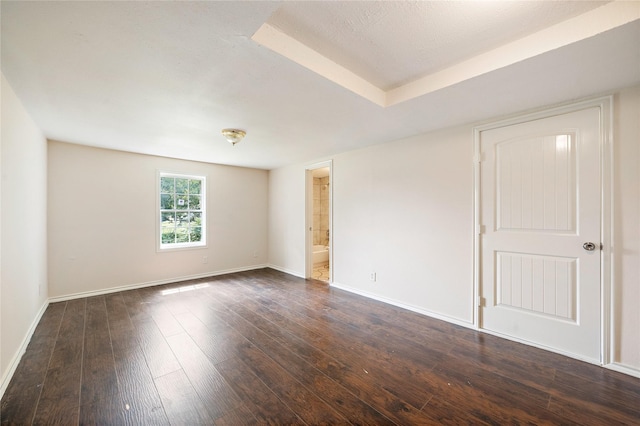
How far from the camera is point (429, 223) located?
3072 millimetres

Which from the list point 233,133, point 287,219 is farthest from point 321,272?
point 233,133

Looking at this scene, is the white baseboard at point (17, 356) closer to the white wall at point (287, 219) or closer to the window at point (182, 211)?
the window at point (182, 211)

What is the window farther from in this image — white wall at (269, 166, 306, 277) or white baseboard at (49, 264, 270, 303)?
white wall at (269, 166, 306, 277)

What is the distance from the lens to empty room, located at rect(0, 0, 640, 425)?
1.51 meters

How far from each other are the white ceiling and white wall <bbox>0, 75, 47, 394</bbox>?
0.29 m

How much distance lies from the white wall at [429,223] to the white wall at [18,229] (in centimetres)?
355

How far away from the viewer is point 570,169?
2.19 m

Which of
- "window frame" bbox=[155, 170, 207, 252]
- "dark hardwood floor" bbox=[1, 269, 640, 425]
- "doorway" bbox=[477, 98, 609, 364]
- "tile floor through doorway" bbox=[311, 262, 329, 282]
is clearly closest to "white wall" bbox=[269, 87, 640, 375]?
"doorway" bbox=[477, 98, 609, 364]

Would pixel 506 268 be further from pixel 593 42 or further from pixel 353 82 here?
pixel 353 82

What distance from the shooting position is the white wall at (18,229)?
6.15 feet

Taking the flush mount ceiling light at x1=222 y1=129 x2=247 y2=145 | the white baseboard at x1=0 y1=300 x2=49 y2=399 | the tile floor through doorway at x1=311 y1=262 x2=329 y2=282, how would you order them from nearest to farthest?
the white baseboard at x1=0 y1=300 x2=49 y2=399, the flush mount ceiling light at x1=222 y1=129 x2=247 y2=145, the tile floor through doorway at x1=311 y1=262 x2=329 y2=282

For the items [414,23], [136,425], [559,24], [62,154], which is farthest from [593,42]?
[62,154]

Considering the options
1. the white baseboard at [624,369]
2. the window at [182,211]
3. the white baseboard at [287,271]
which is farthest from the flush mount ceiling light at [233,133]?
the white baseboard at [624,369]

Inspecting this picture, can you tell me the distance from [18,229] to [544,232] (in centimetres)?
473
